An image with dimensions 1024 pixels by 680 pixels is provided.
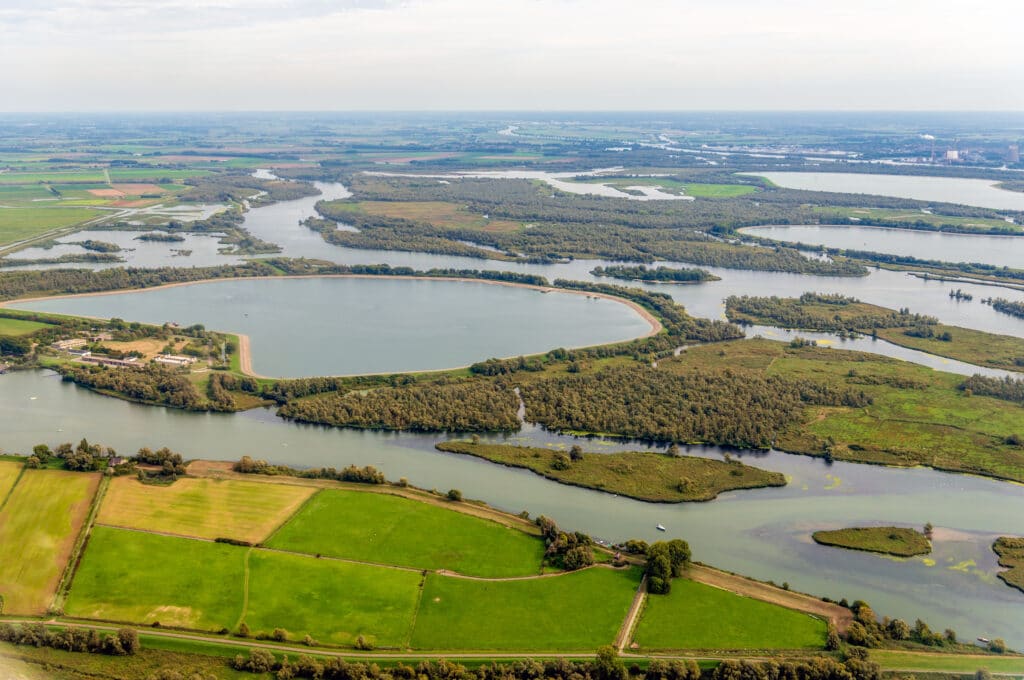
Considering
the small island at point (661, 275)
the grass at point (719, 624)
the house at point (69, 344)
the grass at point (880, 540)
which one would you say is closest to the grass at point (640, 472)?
the grass at point (880, 540)

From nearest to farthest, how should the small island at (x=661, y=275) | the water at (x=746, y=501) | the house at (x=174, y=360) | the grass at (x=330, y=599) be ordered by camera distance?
the grass at (x=330, y=599)
the water at (x=746, y=501)
the house at (x=174, y=360)
the small island at (x=661, y=275)

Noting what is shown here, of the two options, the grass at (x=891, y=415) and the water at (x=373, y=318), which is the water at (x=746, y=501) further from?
the water at (x=373, y=318)

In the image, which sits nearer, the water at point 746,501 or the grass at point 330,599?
the grass at point 330,599

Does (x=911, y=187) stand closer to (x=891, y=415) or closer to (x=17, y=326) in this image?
(x=891, y=415)

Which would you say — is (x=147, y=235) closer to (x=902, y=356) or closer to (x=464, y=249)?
(x=464, y=249)

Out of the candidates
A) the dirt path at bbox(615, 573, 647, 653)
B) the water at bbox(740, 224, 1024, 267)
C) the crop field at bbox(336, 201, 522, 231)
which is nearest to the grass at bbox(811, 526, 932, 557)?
the dirt path at bbox(615, 573, 647, 653)

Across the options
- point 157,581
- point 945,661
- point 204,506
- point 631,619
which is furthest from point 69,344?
point 945,661
